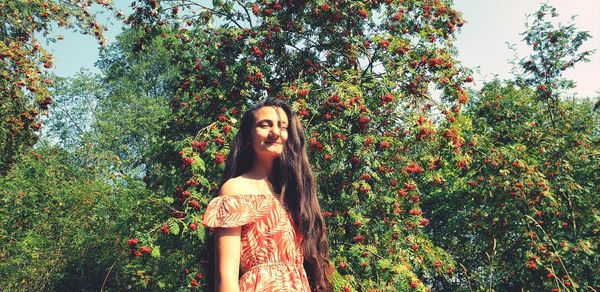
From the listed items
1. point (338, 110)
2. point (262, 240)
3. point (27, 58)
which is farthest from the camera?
point (27, 58)

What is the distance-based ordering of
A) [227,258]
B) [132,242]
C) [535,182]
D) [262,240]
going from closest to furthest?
[227,258] → [262,240] → [132,242] → [535,182]

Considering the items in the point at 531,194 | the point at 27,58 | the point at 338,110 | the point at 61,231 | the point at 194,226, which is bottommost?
the point at 194,226

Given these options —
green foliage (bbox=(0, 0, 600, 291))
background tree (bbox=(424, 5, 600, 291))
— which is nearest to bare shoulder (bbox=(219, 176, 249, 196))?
green foliage (bbox=(0, 0, 600, 291))

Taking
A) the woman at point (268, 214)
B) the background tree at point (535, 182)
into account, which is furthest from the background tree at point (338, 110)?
the woman at point (268, 214)

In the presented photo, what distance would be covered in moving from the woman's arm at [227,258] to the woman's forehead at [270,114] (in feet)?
1.65

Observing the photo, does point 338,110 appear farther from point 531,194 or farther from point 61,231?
point 61,231

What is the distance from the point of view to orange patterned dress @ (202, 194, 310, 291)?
196 centimetres

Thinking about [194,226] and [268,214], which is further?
[194,226]

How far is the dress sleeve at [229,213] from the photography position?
1.94 m

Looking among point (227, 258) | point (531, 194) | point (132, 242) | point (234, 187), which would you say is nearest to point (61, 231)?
point (132, 242)

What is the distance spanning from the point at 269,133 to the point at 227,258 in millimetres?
569

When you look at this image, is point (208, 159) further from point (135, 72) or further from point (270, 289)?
point (135, 72)

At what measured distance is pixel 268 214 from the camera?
2.07 meters

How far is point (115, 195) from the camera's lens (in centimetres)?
1364
